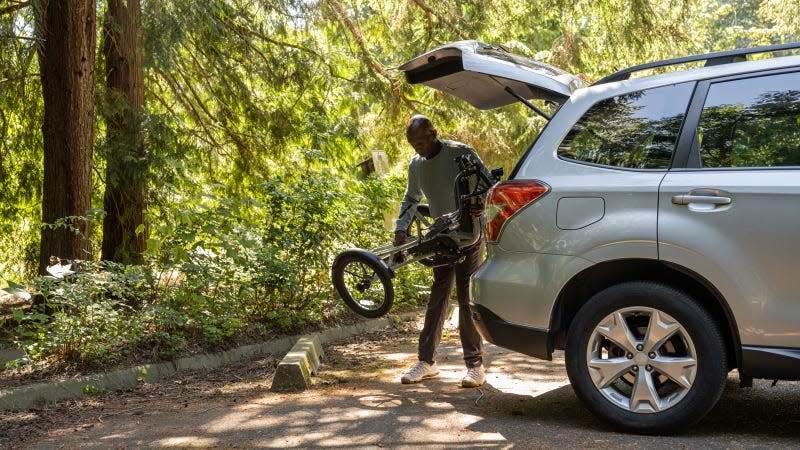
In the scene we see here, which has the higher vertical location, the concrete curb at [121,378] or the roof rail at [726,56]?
the roof rail at [726,56]

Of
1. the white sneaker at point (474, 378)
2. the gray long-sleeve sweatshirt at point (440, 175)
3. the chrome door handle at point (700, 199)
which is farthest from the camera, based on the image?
the gray long-sleeve sweatshirt at point (440, 175)

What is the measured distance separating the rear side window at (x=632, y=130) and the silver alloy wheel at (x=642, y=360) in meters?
0.87

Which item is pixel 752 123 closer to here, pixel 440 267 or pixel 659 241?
pixel 659 241

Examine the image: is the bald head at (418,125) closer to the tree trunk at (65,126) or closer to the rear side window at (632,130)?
the rear side window at (632,130)

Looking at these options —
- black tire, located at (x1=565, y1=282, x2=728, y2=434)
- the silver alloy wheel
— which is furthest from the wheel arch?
the silver alloy wheel

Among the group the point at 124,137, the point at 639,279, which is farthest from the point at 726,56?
the point at 124,137

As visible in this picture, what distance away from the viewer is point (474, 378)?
6594 millimetres

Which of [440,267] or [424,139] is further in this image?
[440,267]

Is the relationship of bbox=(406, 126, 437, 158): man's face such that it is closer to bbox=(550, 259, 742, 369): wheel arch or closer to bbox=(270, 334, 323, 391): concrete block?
bbox=(270, 334, 323, 391): concrete block

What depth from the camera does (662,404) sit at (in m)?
4.80

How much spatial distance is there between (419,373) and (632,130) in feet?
9.07

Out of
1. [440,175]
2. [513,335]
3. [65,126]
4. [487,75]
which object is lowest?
[513,335]

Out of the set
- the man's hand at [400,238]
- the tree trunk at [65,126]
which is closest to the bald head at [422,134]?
the man's hand at [400,238]

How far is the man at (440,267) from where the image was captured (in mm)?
6750
